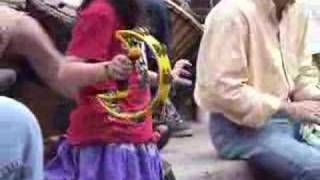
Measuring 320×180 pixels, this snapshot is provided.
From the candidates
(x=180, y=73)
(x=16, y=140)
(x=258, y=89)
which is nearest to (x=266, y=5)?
(x=258, y=89)

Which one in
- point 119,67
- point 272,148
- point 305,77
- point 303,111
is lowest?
point 272,148

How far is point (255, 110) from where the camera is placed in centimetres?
370

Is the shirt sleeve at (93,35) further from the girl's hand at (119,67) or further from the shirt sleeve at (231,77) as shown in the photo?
the shirt sleeve at (231,77)

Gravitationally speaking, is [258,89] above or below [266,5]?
below

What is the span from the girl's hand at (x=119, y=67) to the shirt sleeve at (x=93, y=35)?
0.53 feet

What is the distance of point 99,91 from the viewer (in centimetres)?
294

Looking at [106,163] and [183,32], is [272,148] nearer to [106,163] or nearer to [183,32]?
[106,163]

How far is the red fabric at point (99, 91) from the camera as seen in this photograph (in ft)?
9.39

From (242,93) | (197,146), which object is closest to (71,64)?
(242,93)

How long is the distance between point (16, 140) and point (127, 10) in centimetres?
114

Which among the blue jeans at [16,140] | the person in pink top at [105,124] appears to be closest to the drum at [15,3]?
the person in pink top at [105,124]

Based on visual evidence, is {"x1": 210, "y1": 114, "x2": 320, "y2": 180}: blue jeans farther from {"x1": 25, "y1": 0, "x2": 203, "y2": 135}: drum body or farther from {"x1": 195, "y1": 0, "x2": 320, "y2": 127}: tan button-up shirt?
{"x1": 25, "y1": 0, "x2": 203, "y2": 135}: drum body

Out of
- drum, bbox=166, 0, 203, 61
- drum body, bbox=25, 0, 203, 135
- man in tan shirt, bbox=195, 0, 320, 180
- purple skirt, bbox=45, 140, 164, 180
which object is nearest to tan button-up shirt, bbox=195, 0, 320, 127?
man in tan shirt, bbox=195, 0, 320, 180

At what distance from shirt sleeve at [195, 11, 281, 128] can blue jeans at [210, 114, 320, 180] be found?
71mm
